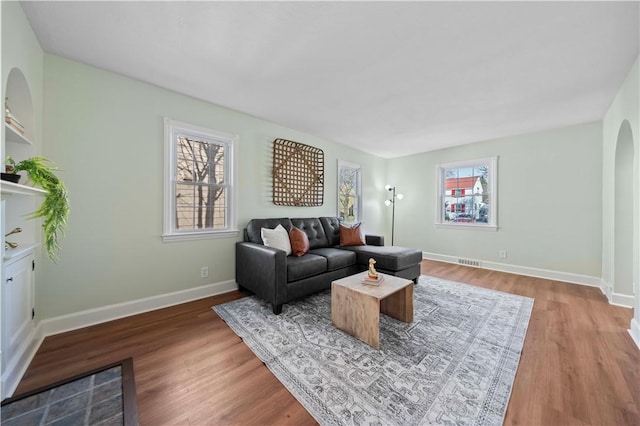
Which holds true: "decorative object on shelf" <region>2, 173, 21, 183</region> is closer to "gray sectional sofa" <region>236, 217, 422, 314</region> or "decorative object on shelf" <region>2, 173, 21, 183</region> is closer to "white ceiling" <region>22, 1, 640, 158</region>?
"white ceiling" <region>22, 1, 640, 158</region>

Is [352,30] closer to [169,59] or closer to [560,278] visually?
[169,59]

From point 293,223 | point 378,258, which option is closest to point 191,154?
point 293,223

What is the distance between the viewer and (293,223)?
352 cm

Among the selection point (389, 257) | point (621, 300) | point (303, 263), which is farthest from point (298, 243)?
point (621, 300)

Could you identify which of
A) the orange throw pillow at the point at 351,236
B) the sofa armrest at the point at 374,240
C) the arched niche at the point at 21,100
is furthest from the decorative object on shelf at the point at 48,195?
the sofa armrest at the point at 374,240

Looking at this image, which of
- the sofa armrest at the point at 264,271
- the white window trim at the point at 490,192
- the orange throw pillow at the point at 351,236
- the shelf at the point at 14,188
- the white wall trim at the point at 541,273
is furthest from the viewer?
the white window trim at the point at 490,192

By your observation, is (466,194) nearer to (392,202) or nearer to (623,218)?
(392,202)

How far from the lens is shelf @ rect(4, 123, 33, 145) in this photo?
150 cm

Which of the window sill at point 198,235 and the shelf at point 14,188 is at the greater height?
the shelf at point 14,188

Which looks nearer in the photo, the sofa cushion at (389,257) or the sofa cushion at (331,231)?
the sofa cushion at (389,257)

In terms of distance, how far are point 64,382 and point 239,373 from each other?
1.06m

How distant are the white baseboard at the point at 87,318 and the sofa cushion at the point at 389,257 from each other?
5.69 feet

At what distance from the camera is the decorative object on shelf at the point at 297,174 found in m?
3.61

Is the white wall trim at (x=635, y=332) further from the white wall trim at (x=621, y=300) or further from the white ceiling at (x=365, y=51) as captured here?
the white ceiling at (x=365, y=51)
